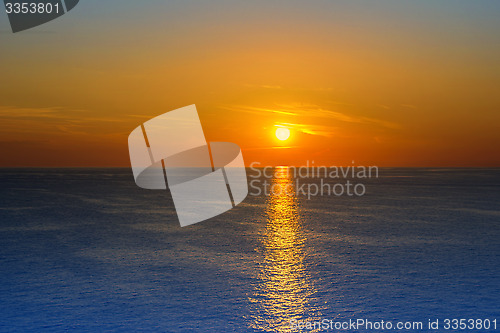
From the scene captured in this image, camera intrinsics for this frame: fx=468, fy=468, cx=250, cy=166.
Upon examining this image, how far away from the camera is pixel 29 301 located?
7.96m

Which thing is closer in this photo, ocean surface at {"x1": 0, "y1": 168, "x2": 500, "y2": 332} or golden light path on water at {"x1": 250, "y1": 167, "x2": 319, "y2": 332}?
golden light path on water at {"x1": 250, "y1": 167, "x2": 319, "y2": 332}

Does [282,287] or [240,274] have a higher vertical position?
[282,287]

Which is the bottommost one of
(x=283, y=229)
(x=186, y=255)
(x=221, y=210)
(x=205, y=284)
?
(x=221, y=210)

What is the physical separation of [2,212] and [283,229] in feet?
47.2

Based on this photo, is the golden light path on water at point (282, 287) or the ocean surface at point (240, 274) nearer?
the golden light path on water at point (282, 287)

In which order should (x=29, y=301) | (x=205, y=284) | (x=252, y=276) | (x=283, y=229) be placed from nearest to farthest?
(x=29, y=301)
(x=205, y=284)
(x=252, y=276)
(x=283, y=229)

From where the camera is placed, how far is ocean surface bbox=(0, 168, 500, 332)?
23.6ft

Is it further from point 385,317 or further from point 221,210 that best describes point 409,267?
point 221,210

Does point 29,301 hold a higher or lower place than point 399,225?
higher

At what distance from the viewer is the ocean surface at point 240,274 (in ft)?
23.6

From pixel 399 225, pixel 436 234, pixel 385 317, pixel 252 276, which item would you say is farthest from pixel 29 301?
pixel 399 225

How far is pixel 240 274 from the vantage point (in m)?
9.84

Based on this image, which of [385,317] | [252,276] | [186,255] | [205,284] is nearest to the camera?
[385,317]

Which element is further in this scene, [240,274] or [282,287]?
[240,274]
